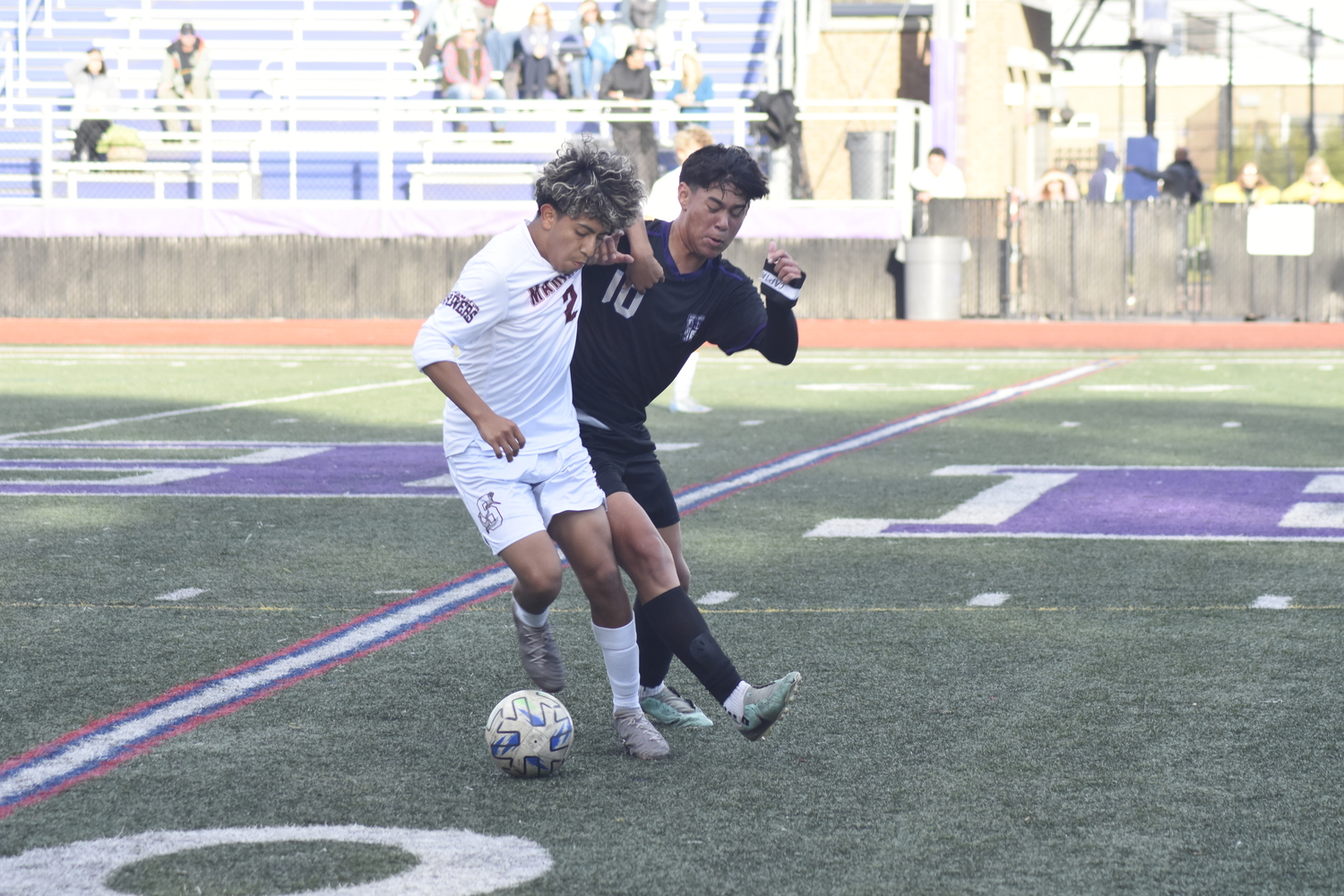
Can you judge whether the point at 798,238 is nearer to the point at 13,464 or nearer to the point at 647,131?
the point at 647,131

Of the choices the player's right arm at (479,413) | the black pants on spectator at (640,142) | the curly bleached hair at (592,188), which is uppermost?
the black pants on spectator at (640,142)

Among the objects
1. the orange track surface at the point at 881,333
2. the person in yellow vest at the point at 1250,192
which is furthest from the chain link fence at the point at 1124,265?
the orange track surface at the point at 881,333

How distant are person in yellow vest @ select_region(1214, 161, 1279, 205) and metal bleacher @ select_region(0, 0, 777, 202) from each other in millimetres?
6742

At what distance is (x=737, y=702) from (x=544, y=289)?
113 centimetres

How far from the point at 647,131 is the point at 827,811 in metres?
21.4

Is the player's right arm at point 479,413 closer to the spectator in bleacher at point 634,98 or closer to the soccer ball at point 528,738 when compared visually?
the soccer ball at point 528,738

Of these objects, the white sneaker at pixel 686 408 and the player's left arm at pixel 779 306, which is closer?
the player's left arm at pixel 779 306

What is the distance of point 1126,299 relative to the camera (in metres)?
24.5

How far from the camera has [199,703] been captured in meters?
5.18

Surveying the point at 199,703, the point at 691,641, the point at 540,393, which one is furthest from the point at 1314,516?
the point at 199,703

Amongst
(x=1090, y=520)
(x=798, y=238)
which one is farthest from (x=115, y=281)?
(x=1090, y=520)

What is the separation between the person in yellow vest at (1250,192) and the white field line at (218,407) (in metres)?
12.4

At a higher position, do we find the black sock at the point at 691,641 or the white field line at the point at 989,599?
the black sock at the point at 691,641

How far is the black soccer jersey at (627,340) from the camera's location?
5.03 meters
